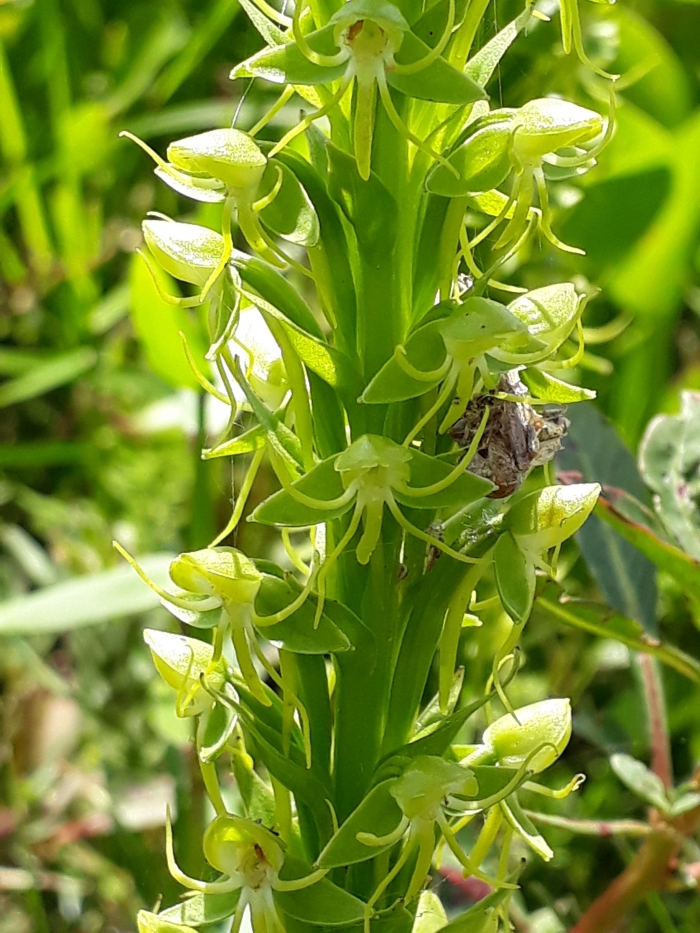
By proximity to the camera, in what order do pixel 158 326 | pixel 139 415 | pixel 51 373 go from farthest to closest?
pixel 139 415 < pixel 51 373 < pixel 158 326

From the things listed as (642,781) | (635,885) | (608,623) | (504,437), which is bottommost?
(635,885)

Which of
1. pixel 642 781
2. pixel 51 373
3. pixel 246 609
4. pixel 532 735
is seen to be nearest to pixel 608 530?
pixel 642 781

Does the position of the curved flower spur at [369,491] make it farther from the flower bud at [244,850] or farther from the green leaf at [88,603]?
the green leaf at [88,603]

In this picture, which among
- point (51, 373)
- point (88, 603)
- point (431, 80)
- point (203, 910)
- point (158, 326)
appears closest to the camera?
point (431, 80)

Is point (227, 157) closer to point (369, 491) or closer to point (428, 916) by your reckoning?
point (369, 491)

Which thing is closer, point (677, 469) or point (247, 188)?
point (247, 188)

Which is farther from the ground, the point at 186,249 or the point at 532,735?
the point at 186,249

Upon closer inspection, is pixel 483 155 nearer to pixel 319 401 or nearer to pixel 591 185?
pixel 319 401
